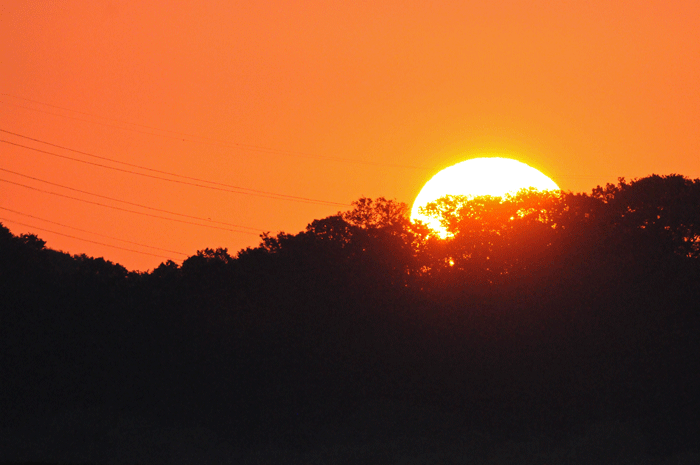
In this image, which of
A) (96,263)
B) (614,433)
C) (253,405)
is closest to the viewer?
(614,433)

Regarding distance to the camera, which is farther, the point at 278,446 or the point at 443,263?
the point at 443,263

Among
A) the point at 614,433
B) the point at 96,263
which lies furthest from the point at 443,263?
the point at 96,263

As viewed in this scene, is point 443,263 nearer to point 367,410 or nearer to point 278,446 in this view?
point 367,410

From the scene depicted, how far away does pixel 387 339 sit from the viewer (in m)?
50.9

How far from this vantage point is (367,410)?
50156 mm

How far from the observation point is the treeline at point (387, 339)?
48.8 metres

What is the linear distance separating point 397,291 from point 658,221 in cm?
1806

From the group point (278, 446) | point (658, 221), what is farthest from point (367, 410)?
point (658, 221)

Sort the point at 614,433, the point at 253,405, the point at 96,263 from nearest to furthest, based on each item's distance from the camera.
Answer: the point at 614,433
the point at 253,405
the point at 96,263

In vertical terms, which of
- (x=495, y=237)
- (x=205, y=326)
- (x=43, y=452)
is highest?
(x=495, y=237)

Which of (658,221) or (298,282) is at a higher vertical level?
(658,221)

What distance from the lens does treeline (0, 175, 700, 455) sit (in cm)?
4881

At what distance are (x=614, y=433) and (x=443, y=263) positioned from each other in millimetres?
13625

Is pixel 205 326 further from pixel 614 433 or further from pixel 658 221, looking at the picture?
pixel 658 221
